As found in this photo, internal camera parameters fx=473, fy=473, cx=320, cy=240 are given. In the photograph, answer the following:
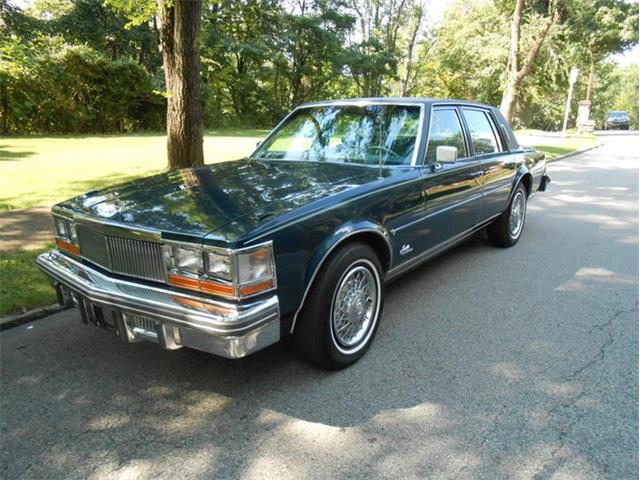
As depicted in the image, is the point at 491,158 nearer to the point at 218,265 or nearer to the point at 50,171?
the point at 218,265

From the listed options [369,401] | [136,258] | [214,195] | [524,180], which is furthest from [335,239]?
[524,180]

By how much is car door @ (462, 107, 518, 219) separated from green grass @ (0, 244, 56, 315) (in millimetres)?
4019

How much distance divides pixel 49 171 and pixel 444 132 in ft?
27.1

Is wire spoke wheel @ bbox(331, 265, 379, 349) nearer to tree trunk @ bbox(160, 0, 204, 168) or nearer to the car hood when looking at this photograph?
the car hood

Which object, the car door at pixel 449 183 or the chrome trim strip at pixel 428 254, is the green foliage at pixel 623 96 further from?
the car door at pixel 449 183

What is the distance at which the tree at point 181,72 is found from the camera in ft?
21.1

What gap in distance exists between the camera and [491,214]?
5000mm

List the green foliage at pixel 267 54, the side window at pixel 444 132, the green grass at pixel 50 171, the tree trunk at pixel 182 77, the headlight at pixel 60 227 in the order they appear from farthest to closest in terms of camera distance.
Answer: the green foliage at pixel 267 54
the tree trunk at pixel 182 77
the green grass at pixel 50 171
the side window at pixel 444 132
the headlight at pixel 60 227

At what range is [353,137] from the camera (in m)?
3.86

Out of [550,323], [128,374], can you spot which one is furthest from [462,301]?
[128,374]

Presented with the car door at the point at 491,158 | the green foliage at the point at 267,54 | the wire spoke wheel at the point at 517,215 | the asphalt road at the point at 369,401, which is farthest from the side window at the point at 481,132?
the green foliage at the point at 267,54

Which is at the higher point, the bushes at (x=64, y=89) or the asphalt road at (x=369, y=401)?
the bushes at (x=64, y=89)

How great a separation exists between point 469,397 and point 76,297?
2.35 meters

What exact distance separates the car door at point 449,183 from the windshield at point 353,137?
22 centimetres
